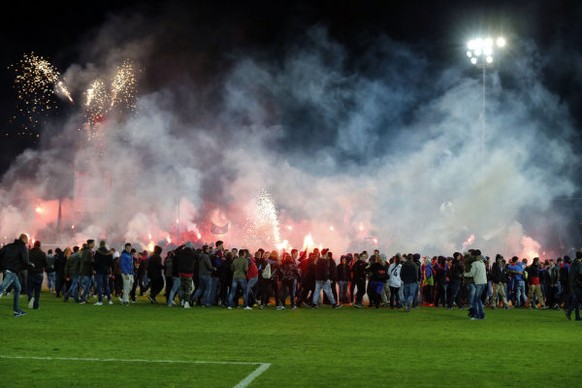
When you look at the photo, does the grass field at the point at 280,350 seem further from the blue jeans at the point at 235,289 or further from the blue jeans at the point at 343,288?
the blue jeans at the point at 343,288

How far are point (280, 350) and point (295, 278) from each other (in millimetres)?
11232

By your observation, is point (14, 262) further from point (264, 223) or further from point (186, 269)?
point (264, 223)

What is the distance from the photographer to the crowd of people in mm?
21516

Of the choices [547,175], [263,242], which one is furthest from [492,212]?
[263,242]

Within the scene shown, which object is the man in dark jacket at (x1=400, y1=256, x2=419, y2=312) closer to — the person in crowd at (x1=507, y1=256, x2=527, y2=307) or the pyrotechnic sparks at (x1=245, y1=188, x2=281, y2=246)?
the person in crowd at (x1=507, y1=256, x2=527, y2=307)

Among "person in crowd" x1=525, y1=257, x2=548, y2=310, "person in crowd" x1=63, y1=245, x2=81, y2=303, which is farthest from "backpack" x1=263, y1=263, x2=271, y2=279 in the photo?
"person in crowd" x1=525, y1=257, x2=548, y2=310

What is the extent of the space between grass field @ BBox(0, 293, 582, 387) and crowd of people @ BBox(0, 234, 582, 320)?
3.09 metres

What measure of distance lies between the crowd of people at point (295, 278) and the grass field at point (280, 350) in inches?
122

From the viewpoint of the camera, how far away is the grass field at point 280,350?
8.73 meters

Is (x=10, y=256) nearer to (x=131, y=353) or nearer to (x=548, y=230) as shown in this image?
(x=131, y=353)

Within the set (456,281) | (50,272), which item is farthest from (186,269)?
(50,272)

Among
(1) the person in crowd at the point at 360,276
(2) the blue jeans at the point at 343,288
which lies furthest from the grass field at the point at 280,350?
(2) the blue jeans at the point at 343,288

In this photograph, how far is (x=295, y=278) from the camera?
74.2ft

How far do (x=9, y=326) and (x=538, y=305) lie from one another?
18246 millimetres
